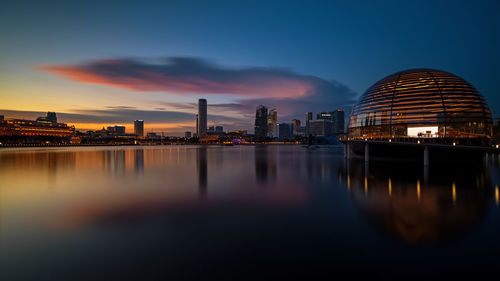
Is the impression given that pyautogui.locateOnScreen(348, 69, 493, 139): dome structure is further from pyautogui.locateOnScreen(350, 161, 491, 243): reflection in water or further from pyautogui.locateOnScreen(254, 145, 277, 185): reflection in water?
pyautogui.locateOnScreen(254, 145, 277, 185): reflection in water

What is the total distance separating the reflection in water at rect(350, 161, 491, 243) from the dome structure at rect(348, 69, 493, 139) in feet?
67.7

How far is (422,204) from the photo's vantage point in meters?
14.9

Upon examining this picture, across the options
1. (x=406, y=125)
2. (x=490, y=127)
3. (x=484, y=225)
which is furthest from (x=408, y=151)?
(x=484, y=225)

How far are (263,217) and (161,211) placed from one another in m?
6.39

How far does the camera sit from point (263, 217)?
13.2 metres

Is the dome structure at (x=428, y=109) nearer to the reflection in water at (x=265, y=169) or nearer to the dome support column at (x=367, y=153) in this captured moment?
the dome support column at (x=367, y=153)

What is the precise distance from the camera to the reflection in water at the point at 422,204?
1093 centimetres

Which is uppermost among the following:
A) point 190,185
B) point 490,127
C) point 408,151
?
point 490,127

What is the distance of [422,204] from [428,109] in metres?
34.5

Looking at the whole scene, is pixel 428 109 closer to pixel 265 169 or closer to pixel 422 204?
pixel 265 169

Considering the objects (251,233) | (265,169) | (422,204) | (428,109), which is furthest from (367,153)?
(251,233)

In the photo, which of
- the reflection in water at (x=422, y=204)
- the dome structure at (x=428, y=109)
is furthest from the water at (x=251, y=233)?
the dome structure at (x=428, y=109)

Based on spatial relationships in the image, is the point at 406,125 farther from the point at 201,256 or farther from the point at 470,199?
the point at 201,256

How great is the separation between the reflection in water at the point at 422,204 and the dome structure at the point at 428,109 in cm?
2063
